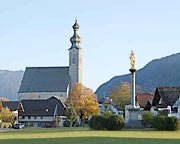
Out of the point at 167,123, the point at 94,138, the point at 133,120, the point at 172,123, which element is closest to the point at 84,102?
the point at 133,120

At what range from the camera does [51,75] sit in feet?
467

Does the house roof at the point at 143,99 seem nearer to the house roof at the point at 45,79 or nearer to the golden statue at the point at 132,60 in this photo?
the house roof at the point at 45,79

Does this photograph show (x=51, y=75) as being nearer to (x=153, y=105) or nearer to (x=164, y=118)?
(x=153, y=105)

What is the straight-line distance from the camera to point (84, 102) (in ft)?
298

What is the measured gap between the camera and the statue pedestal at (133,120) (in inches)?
2093

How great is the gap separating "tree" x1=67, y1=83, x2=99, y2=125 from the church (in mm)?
40008

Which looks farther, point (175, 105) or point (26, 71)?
point (26, 71)

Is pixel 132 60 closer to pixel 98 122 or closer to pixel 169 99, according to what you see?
pixel 98 122

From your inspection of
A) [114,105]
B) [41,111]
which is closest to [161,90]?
[114,105]

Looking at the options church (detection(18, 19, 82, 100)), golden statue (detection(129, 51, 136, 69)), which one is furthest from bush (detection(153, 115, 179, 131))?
church (detection(18, 19, 82, 100))

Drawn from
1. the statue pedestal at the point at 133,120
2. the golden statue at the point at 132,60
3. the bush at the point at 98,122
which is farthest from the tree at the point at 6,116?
the bush at the point at 98,122

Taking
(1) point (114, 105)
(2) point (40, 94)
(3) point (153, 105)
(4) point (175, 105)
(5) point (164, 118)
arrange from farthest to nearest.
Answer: (2) point (40, 94), (1) point (114, 105), (3) point (153, 105), (4) point (175, 105), (5) point (164, 118)

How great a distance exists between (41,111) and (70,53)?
32917mm

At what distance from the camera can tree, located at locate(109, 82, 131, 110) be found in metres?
105
